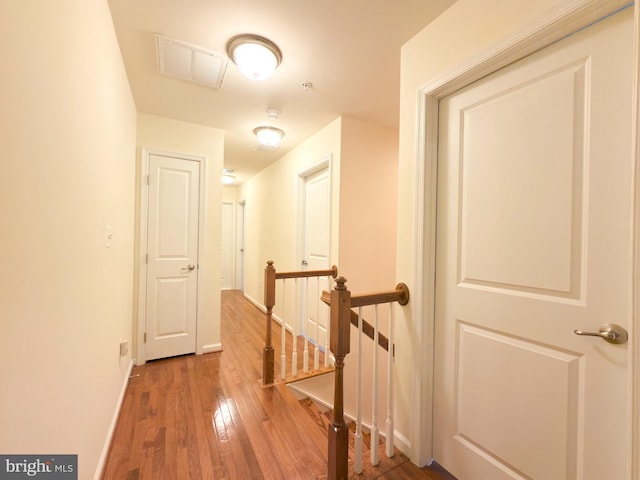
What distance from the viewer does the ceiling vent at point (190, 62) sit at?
1.71m

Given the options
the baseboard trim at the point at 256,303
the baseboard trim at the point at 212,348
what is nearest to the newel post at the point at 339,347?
the baseboard trim at the point at 212,348

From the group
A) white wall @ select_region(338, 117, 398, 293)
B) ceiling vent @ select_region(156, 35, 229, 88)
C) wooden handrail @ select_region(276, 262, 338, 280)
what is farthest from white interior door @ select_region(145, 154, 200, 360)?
white wall @ select_region(338, 117, 398, 293)

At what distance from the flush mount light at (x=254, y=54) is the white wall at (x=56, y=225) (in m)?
0.66

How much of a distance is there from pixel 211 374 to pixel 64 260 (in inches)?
74.3

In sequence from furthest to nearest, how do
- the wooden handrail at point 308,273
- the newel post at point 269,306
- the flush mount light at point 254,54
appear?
the wooden handrail at point 308,273, the newel post at point 269,306, the flush mount light at point 254,54

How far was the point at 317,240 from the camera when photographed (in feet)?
10.4

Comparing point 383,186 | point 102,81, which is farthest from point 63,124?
point 383,186

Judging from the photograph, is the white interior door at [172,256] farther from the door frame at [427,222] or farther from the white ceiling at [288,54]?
the door frame at [427,222]

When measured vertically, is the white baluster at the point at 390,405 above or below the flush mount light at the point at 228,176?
below

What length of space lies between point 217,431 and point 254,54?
2.40 m

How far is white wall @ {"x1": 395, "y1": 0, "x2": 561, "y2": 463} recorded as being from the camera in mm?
1254

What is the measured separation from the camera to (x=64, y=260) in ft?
3.11

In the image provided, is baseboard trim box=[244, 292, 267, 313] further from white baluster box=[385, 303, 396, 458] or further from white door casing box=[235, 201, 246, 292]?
white baluster box=[385, 303, 396, 458]

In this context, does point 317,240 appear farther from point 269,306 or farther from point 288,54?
point 288,54
